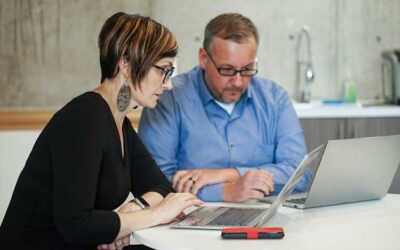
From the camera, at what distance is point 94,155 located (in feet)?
5.90

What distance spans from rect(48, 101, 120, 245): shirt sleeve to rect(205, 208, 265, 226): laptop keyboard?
0.90ft

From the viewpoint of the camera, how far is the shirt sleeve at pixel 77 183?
68.2 inches

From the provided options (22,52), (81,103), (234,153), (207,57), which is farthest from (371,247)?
(22,52)

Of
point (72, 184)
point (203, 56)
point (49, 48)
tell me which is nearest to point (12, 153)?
point (49, 48)

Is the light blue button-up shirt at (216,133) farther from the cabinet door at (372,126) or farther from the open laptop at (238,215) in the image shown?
the cabinet door at (372,126)

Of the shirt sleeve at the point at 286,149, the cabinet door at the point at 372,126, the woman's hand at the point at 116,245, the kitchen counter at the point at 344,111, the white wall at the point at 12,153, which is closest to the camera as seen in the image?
the woman's hand at the point at 116,245

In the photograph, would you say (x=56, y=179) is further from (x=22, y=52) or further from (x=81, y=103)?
(x=22, y=52)

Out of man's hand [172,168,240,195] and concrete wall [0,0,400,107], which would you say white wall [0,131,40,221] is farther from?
man's hand [172,168,240,195]

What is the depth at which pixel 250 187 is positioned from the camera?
2156mm

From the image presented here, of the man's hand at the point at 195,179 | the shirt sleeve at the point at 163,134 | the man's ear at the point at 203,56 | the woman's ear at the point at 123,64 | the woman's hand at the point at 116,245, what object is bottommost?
the woman's hand at the point at 116,245

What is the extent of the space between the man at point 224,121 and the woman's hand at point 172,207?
545 mm

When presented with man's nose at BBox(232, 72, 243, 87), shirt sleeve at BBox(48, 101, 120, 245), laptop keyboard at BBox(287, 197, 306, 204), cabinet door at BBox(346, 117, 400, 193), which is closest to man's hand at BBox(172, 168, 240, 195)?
laptop keyboard at BBox(287, 197, 306, 204)

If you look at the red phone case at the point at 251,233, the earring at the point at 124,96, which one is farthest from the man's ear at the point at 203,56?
the red phone case at the point at 251,233

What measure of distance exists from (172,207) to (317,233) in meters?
0.41
